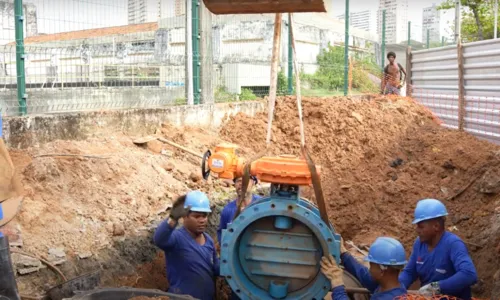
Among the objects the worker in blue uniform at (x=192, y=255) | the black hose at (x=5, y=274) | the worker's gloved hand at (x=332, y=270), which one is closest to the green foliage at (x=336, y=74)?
the worker in blue uniform at (x=192, y=255)

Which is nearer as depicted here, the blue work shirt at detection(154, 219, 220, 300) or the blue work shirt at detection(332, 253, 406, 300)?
the blue work shirt at detection(332, 253, 406, 300)

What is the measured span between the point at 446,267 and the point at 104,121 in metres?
4.71

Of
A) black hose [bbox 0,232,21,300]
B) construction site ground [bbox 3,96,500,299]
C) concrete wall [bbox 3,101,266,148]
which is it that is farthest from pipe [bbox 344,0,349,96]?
black hose [bbox 0,232,21,300]

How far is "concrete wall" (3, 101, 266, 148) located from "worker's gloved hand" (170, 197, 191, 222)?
2.75m

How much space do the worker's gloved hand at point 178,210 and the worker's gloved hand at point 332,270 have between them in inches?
47.8

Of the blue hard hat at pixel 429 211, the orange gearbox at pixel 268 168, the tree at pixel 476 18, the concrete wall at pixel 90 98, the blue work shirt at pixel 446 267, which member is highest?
the tree at pixel 476 18

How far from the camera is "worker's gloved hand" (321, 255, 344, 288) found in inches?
140

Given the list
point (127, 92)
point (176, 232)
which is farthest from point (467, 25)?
point (176, 232)

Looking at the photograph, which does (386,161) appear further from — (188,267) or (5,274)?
(5,274)

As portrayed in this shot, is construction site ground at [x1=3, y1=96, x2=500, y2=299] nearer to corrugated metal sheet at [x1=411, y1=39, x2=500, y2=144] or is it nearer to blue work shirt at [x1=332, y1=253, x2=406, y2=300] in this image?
corrugated metal sheet at [x1=411, y1=39, x2=500, y2=144]

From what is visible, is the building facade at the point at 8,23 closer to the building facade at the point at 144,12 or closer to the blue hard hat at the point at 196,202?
the building facade at the point at 144,12

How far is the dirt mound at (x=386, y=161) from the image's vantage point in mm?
6965

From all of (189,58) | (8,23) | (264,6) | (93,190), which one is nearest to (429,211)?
(264,6)

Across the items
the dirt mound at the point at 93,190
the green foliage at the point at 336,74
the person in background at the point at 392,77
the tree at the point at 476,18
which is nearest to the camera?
the dirt mound at the point at 93,190
